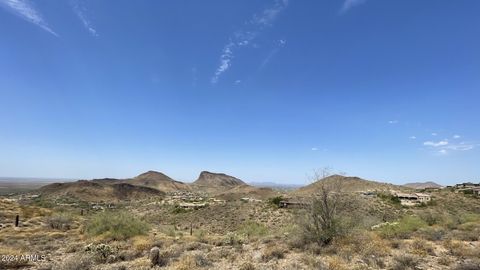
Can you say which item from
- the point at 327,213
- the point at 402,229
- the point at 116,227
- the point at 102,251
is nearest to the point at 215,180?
the point at 116,227

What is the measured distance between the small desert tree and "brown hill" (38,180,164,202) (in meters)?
76.0

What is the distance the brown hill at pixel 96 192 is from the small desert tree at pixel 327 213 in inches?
2994

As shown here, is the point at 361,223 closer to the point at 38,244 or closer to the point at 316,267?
the point at 316,267

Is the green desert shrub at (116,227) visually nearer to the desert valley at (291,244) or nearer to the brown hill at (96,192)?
the desert valley at (291,244)

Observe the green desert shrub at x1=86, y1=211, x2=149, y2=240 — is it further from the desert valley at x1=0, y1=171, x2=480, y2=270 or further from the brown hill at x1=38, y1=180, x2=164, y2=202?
the brown hill at x1=38, y1=180, x2=164, y2=202

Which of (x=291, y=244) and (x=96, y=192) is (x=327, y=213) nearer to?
(x=291, y=244)

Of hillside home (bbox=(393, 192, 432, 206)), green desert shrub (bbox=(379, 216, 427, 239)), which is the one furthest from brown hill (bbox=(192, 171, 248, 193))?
green desert shrub (bbox=(379, 216, 427, 239))

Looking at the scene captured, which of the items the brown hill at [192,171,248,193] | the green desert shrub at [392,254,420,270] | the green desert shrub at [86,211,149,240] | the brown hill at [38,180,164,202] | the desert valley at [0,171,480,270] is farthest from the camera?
the brown hill at [192,171,248,193]

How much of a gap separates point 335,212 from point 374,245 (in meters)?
2.92

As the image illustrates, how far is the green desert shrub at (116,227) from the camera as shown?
66.5ft

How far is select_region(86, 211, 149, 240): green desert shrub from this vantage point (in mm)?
20281

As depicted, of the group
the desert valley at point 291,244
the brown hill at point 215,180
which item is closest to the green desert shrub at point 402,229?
the desert valley at point 291,244

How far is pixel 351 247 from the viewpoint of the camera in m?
13.7

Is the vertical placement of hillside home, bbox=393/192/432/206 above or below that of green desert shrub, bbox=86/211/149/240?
above
